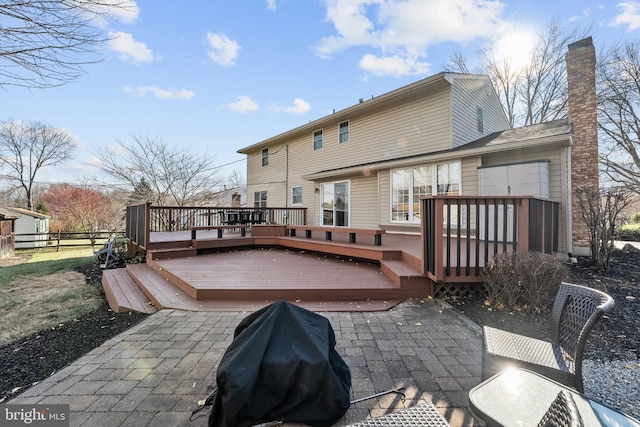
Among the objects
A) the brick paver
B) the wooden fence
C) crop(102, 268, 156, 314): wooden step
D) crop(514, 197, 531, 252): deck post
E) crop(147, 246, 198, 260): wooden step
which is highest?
crop(514, 197, 531, 252): deck post

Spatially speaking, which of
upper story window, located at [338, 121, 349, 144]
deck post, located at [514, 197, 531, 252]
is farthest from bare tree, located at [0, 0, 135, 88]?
upper story window, located at [338, 121, 349, 144]

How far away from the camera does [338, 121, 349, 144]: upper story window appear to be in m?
11.0

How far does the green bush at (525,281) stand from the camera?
3475 millimetres

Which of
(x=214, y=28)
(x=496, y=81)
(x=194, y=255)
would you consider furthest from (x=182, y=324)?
(x=496, y=81)

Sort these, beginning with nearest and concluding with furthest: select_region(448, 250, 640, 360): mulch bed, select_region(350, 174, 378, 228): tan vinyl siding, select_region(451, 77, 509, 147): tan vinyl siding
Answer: select_region(448, 250, 640, 360): mulch bed, select_region(451, 77, 509, 147): tan vinyl siding, select_region(350, 174, 378, 228): tan vinyl siding

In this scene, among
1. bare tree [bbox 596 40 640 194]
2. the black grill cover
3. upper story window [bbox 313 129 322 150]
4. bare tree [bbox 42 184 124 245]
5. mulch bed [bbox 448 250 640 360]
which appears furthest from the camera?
bare tree [bbox 42 184 124 245]

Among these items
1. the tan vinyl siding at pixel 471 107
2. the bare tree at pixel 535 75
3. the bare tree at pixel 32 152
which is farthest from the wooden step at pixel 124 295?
the bare tree at pixel 32 152

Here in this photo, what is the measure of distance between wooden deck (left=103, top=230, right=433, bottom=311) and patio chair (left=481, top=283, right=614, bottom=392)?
1948 mm

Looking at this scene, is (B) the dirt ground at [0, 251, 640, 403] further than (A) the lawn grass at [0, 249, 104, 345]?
No

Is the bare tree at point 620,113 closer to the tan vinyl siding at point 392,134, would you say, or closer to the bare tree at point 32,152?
the tan vinyl siding at point 392,134

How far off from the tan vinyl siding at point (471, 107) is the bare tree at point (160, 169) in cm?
1298

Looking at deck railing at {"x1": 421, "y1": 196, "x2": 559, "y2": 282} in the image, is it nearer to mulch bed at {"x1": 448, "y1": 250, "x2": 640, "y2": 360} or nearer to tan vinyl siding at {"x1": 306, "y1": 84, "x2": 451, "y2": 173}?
mulch bed at {"x1": 448, "y1": 250, "x2": 640, "y2": 360}

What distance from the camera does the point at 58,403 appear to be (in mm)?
1956

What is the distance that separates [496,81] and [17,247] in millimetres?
34044
